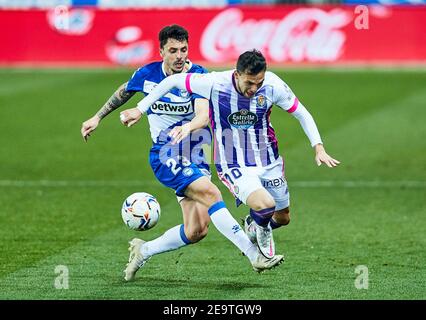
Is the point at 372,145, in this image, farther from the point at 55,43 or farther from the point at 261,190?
the point at 55,43

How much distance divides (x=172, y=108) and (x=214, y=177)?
5475 mm

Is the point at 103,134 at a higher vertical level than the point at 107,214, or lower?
higher

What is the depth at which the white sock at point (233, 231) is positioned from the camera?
7.80 metres

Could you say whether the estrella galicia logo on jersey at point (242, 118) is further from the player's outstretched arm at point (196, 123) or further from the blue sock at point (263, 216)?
the blue sock at point (263, 216)

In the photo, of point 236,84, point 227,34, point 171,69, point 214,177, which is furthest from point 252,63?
point 227,34

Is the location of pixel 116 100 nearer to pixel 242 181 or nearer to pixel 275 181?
pixel 242 181

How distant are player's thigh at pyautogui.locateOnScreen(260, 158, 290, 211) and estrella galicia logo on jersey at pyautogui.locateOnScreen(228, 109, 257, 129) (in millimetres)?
423

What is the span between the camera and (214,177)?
13.9 metres

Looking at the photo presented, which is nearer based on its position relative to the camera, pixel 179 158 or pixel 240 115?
pixel 240 115

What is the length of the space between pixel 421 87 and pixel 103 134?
346 inches

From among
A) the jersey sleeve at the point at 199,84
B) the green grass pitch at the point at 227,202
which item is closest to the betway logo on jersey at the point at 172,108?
the jersey sleeve at the point at 199,84
